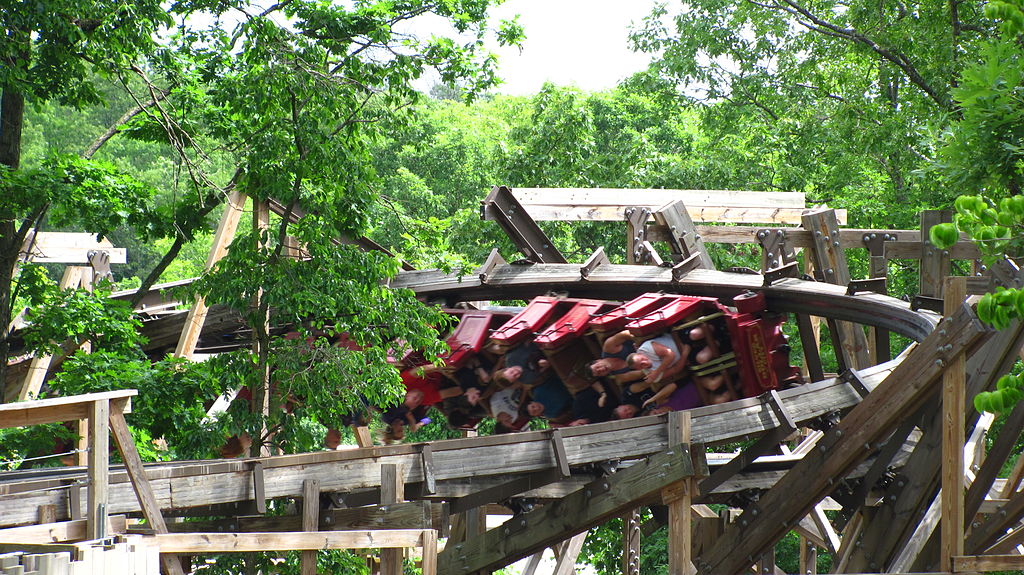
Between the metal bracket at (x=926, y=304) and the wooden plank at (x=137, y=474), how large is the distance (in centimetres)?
481

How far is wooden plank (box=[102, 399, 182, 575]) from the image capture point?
16.4 feet

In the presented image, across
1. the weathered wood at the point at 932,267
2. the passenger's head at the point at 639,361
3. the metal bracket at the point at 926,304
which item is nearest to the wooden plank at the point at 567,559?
the passenger's head at the point at 639,361

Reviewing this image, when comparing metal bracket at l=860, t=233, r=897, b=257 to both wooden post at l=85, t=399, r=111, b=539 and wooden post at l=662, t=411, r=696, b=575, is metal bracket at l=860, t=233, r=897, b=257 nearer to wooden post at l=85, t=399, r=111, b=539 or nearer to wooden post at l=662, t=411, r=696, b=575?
wooden post at l=662, t=411, r=696, b=575

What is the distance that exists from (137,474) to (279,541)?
0.75 meters

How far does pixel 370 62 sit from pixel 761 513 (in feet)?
13.3

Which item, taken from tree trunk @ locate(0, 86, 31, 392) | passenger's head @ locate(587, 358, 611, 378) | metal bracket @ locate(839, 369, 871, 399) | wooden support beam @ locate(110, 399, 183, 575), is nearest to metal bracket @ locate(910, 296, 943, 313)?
metal bracket @ locate(839, 369, 871, 399)

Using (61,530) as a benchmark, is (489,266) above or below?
above

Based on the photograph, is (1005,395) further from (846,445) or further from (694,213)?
(694,213)

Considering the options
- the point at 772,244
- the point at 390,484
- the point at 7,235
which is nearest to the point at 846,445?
the point at 772,244

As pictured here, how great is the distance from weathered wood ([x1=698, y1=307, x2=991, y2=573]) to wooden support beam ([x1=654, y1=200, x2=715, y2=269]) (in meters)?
2.38

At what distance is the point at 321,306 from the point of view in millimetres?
6941

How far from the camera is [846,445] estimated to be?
6.91 m

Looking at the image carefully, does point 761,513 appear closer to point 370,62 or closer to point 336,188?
point 336,188

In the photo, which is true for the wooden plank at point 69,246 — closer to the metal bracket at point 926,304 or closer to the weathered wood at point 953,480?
the metal bracket at point 926,304
